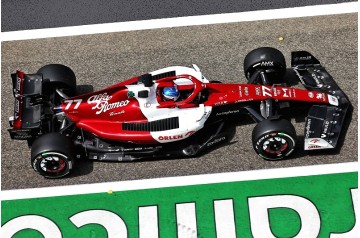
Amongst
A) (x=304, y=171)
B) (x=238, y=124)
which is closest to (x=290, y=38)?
(x=238, y=124)

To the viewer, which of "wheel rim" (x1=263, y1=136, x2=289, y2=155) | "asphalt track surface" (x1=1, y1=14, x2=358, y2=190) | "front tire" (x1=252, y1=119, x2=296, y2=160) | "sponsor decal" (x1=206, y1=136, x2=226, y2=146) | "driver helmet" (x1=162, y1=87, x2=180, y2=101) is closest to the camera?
"front tire" (x1=252, y1=119, x2=296, y2=160)

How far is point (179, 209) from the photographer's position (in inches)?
393

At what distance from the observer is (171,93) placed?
991 cm

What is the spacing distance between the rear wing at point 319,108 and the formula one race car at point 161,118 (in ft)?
0.06

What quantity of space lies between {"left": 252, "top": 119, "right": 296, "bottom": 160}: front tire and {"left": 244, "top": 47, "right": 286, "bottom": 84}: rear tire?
4.73 ft

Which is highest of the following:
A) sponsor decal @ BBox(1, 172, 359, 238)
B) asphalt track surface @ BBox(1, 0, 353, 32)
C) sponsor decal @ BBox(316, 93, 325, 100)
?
asphalt track surface @ BBox(1, 0, 353, 32)

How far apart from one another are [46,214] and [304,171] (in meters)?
4.40

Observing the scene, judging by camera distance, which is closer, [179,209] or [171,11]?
[179,209]

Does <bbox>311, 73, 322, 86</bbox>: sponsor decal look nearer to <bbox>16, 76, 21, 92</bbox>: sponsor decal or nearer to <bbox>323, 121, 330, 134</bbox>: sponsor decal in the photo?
<bbox>323, 121, 330, 134</bbox>: sponsor decal

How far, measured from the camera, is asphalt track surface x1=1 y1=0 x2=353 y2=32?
12844 millimetres

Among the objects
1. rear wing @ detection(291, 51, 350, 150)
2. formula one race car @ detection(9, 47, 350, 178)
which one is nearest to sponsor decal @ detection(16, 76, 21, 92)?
formula one race car @ detection(9, 47, 350, 178)

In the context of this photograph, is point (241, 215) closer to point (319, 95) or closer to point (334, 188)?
point (334, 188)

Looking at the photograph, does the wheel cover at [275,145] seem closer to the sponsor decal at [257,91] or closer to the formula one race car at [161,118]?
the formula one race car at [161,118]

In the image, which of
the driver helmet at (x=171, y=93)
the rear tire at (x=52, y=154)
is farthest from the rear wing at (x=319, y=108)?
the rear tire at (x=52, y=154)
